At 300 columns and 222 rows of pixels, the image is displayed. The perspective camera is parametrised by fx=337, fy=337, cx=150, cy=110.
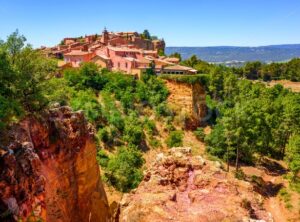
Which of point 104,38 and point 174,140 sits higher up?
point 104,38

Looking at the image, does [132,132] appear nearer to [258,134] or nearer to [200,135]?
[200,135]

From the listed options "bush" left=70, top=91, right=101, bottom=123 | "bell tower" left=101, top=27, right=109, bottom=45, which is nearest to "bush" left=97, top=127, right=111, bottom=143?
"bush" left=70, top=91, right=101, bottom=123

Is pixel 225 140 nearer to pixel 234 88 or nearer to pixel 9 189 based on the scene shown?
pixel 234 88

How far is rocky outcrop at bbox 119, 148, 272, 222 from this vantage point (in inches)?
437

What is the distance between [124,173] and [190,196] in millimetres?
29166

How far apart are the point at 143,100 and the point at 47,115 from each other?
138ft

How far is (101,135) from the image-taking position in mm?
49875

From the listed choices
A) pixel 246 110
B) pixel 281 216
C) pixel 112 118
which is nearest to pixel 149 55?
pixel 112 118

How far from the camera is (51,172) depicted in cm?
2055

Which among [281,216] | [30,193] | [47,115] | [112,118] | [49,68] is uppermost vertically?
[49,68]

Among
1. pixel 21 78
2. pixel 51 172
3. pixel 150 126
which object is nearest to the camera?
pixel 51 172

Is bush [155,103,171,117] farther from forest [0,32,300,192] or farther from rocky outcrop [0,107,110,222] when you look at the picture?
rocky outcrop [0,107,110,222]

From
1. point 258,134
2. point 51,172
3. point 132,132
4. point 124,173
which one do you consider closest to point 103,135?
point 132,132

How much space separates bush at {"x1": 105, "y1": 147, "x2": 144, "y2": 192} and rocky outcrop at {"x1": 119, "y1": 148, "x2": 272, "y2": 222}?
86.8ft
